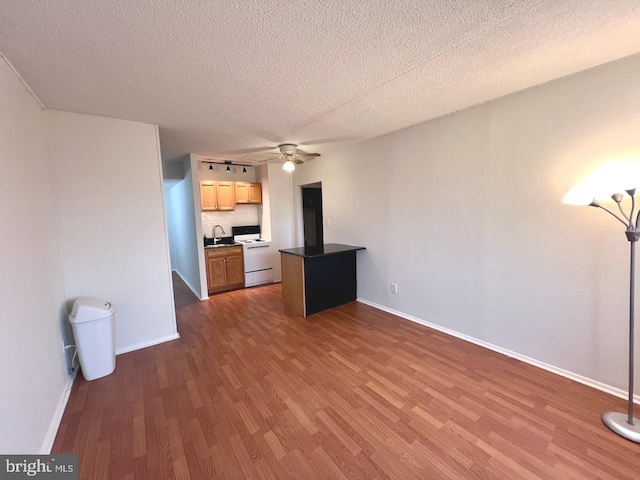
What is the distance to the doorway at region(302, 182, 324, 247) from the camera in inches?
223

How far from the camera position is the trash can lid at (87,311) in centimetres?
224

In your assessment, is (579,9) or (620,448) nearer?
(579,9)

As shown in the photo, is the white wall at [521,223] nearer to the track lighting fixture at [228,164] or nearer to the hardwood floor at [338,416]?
the hardwood floor at [338,416]

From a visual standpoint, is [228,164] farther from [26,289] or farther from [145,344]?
[26,289]

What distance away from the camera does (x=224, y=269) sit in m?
4.91

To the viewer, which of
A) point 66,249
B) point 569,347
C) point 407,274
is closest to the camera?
point 569,347

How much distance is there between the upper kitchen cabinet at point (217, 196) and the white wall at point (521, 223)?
119 inches

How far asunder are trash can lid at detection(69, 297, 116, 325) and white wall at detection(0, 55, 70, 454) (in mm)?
116

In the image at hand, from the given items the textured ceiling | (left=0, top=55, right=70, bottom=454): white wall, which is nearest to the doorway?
the textured ceiling

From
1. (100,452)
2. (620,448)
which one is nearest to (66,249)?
(100,452)

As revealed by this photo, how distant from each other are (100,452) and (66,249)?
185 centimetres

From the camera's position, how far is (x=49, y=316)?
200 centimetres

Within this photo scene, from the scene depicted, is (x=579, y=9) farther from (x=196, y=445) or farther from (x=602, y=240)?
(x=196, y=445)

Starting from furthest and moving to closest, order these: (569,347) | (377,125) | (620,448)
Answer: (377,125)
(569,347)
(620,448)
